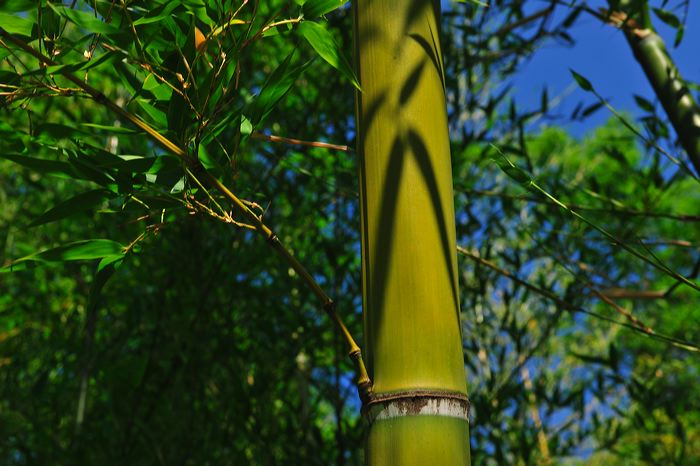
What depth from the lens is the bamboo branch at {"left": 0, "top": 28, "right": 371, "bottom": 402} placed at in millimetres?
788

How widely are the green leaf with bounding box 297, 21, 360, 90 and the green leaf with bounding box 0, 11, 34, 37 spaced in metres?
0.31

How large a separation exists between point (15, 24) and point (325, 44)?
13.5 inches

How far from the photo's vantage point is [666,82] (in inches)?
60.0

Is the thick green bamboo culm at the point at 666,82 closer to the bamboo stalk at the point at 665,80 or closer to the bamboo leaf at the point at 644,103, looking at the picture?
the bamboo stalk at the point at 665,80

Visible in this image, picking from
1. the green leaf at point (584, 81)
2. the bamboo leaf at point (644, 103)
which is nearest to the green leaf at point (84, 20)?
the green leaf at point (584, 81)

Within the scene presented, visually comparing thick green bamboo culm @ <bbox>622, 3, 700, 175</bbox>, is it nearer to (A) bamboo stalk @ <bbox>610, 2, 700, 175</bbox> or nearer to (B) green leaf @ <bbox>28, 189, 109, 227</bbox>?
(A) bamboo stalk @ <bbox>610, 2, 700, 175</bbox>

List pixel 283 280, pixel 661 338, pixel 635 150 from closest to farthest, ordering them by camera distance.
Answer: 1. pixel 661 338
2. pixel 283 280
3. pixel 635 150

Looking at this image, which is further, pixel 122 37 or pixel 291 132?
pixel 291 132

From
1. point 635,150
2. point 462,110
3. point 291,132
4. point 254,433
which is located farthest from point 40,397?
point 635,150

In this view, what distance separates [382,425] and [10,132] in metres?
0.61

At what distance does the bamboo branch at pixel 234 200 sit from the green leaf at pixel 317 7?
0.64 feet

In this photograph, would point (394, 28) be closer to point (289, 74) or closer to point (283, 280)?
point (289, 74)

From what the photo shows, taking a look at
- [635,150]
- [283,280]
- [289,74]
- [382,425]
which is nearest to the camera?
[382,425]

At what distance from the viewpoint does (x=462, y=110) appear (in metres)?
2.84
